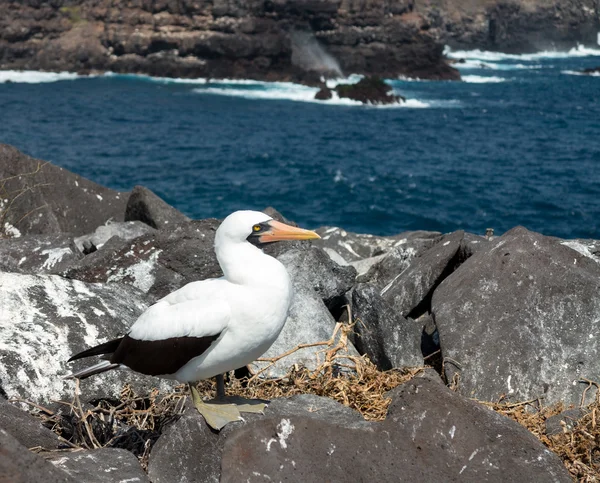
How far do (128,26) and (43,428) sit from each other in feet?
229

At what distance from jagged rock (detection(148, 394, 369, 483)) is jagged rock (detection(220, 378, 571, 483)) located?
97 mm

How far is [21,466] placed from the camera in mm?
3238

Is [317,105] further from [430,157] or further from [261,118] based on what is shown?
[430,157]

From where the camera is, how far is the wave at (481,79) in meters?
72.5

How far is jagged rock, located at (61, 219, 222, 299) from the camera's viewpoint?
23.3 ft

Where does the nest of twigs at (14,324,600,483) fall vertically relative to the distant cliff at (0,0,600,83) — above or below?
above

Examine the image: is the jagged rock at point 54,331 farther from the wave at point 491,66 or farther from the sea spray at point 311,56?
the wave at point 491,66

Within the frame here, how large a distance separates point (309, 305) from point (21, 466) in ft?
11.6

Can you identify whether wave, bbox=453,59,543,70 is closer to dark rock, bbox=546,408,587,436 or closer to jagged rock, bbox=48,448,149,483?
dark rock, bbox=546,408,587,436

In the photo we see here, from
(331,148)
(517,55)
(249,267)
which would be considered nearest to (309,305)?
(249,267)

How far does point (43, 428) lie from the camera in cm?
453

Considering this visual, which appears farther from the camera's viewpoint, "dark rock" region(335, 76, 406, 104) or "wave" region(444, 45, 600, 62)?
"wave" region(444, 45, 600, 62)

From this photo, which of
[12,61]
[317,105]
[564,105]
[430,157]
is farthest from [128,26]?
[430,157]

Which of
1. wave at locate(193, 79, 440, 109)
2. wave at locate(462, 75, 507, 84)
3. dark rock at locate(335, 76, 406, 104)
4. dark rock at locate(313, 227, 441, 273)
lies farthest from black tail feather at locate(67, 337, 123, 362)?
wave at locate(462, 75, 507, 84)
